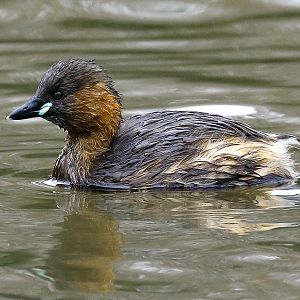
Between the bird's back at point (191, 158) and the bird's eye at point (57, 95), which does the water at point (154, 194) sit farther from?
the bird's eye at point (57, 95)

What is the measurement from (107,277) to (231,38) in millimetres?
6673

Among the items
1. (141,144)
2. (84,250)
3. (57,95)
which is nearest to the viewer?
(84,250)

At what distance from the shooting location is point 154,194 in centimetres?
817

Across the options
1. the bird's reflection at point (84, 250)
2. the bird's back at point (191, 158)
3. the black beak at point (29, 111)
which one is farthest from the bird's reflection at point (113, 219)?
the black beak at point (29, 111)

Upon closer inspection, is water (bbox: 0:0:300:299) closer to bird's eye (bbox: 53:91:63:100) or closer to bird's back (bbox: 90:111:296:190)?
bird's back (bbox: 90:111:296:190)

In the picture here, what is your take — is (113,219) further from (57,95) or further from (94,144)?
(57,95)

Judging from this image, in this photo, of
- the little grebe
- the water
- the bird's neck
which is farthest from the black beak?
the water

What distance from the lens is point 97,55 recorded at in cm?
1234

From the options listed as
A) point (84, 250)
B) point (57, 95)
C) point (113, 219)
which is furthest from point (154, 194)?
point (84, 250)

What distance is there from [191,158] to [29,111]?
3.65 feet

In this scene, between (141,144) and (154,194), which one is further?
(141,144)

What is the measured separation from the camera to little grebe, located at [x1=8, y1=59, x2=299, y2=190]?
27.1 feet

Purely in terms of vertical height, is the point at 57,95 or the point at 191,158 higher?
the point at 57,95

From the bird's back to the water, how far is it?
0.15m
